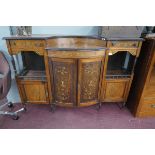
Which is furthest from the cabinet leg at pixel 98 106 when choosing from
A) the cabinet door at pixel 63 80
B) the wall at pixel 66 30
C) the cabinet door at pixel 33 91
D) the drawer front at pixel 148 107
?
the wall at pixel 66 30

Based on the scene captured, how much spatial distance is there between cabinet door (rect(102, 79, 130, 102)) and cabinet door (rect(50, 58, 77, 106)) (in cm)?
42

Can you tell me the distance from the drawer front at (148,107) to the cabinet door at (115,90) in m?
0.24

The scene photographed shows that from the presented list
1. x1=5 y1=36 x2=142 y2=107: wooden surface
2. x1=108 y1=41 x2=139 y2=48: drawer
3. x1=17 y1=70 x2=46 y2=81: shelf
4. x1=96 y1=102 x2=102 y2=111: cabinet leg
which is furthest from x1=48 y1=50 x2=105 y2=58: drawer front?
x1=96 y1=102 x2=102 y2=111: cabinet leg

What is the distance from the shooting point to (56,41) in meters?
1.56

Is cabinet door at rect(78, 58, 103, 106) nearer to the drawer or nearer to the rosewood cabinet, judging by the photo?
the rosewood cabinet

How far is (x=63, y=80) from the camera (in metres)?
1.49

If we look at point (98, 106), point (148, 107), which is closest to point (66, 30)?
point (98, 106)

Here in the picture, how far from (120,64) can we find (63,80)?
2.82 ft

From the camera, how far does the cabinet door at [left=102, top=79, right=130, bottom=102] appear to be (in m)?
1.61

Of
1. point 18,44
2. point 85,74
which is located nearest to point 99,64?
point 85,74

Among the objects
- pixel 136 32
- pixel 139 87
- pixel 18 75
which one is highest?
pixel 136 32

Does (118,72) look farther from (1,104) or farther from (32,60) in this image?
(1,104)

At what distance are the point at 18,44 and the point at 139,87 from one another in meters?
1.46

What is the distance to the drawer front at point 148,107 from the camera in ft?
5.26
